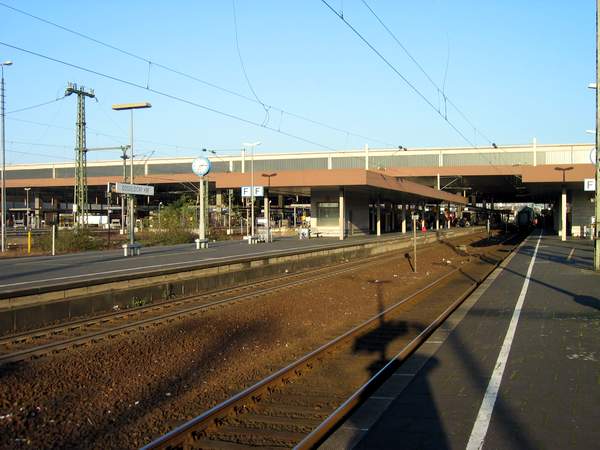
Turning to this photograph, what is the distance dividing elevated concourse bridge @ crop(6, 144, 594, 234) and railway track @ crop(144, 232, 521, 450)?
29841 mm

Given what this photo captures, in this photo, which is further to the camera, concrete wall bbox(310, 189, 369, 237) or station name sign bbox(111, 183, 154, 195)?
concrete wall bbox(310, 189, 369, 237)

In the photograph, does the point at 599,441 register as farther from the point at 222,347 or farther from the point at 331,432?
the point at 222,347

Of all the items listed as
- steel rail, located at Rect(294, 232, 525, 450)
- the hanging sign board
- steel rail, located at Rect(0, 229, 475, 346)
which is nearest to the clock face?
the hanging sign board

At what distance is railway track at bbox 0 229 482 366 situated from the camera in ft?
33.4

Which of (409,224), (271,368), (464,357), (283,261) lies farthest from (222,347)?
(409,224)

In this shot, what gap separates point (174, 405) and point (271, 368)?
2.18 meters

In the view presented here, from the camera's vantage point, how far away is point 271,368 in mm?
9156

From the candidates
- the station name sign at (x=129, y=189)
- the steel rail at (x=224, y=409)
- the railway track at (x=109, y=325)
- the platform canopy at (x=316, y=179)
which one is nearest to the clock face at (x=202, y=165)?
the station name sign at (x=129, y=189)

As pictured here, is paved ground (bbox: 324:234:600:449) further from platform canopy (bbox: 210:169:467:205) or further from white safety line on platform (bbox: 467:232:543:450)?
platform canopy (bbox: 210:169:467:205)

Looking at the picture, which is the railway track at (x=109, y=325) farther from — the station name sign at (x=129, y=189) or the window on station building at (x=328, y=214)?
the window on station building at (x=328, y=214)

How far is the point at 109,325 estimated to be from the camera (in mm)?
12586

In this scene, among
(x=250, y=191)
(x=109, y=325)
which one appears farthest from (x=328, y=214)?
(x=109, y=325)

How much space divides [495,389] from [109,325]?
849 centimetres

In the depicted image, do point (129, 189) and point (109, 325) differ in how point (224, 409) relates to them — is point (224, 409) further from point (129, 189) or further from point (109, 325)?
point (129, 189)
